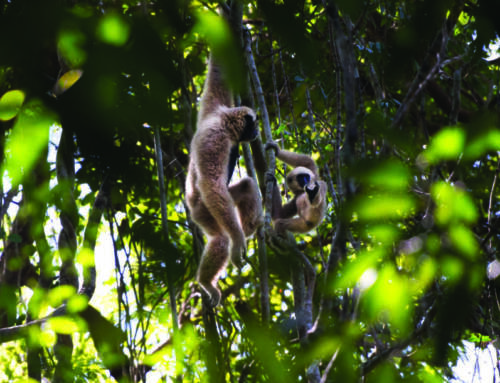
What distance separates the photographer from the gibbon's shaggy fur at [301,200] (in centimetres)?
568

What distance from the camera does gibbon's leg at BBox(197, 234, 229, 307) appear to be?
5.16 metres

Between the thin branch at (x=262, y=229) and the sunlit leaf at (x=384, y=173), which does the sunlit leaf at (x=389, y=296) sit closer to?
the sunlit leaf at (x=384, y=173)

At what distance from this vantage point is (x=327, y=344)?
119cm

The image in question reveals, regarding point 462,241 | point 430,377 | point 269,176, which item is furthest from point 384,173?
point 269,176

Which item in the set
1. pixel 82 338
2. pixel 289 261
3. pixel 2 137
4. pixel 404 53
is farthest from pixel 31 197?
pixel 82 338

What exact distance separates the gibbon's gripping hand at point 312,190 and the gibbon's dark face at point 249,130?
0.90 m

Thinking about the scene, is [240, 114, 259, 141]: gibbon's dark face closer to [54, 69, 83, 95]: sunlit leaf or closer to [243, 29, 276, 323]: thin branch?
[243, 29, 276, 323]: thin branch

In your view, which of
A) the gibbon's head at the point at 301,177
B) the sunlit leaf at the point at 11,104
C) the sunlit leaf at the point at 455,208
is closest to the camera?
the sunlit leaf at the point at 11,104

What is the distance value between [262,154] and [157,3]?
13.7 ft

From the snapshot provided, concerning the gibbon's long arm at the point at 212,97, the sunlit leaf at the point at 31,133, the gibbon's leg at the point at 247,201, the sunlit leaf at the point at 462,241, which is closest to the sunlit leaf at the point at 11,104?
the sunlit leaf at the point at 31,133

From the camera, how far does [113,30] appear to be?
85cm

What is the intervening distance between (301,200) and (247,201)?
0.67 meters

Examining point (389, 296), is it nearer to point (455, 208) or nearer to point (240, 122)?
point (455, 208)

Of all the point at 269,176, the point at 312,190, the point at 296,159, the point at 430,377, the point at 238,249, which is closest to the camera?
the point at 430,377
